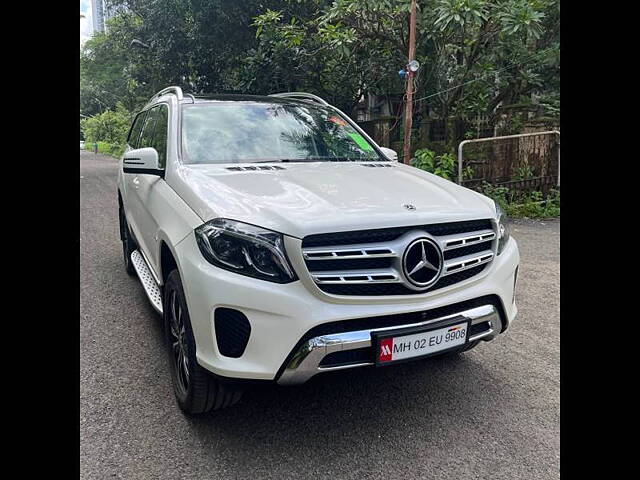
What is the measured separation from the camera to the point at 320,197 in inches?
101

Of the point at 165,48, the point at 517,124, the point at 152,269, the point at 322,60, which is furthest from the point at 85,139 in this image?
the point at 152,269

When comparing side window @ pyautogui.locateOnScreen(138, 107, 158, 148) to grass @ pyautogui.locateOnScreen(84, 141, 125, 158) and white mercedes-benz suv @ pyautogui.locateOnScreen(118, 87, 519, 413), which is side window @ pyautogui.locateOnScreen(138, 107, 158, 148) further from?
grass @ pyautogui.locateOnScreen(84, 141, 125, 158)

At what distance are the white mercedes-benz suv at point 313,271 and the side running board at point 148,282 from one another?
1.01ft

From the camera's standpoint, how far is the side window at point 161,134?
11.2 ft

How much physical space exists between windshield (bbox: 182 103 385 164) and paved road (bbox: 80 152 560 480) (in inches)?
55.4

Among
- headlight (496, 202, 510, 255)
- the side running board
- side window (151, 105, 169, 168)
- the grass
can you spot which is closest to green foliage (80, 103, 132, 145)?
the grass

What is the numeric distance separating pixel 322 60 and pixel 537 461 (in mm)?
9879

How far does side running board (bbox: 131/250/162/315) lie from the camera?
3.34m

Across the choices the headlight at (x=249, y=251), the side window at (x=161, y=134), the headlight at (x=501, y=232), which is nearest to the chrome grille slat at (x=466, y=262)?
the headlight at (x=501, y=232)

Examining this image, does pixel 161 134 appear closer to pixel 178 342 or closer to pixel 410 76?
pixel 178 342

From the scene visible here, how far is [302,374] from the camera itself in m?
2.24

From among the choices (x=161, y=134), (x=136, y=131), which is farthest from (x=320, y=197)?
(x=136, y=131)

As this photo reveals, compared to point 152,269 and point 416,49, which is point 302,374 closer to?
point 152,269

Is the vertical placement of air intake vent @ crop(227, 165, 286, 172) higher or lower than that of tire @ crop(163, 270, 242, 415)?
higher
